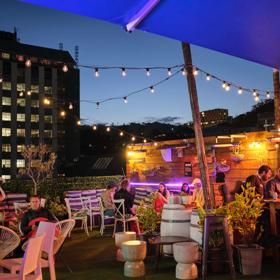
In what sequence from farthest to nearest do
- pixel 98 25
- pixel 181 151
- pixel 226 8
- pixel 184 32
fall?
pixel 98 25, pixel 181 151, pixel 184 32, pixel 226 8

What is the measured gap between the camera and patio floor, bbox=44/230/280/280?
554cm

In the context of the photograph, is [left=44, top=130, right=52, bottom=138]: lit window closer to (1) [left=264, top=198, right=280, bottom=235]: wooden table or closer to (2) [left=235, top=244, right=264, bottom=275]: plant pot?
(1) [left=264, top=198, right=280, bottom=235]: wooden table

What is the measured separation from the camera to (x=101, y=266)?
20.6 ft

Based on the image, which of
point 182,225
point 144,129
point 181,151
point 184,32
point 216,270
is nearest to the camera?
point 184,32

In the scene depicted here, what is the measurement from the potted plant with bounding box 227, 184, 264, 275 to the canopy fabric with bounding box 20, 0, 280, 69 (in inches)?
119

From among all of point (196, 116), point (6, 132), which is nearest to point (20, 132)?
point (6, 132)

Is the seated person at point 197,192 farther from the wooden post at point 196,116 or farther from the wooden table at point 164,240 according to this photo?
the wooden table at point 164,240

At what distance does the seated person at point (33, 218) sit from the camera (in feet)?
18.8

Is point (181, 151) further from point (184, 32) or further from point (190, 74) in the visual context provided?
point (184, 32)

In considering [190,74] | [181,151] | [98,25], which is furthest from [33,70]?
[190,74]

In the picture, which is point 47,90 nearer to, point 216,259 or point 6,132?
point 6,132

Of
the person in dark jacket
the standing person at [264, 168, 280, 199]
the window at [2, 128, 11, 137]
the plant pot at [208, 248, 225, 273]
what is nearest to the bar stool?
the plant pot at [208, 248, 225, 273]

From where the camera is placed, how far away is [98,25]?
A: 21.9 metres

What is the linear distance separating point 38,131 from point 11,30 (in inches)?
730
